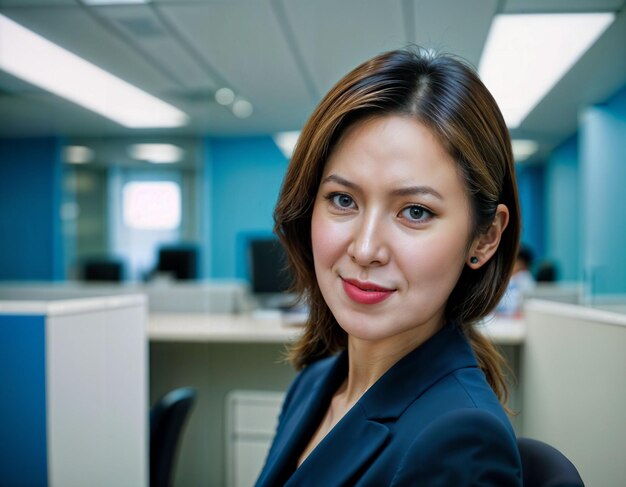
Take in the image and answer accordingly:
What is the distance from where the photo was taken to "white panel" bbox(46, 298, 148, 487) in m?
1.13

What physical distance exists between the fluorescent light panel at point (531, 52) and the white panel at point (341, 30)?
0.53 ft

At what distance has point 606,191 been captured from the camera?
109 cm

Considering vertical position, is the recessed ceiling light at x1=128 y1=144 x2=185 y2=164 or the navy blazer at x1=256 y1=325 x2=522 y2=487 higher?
the recessed ceiling light at x1=128 y1=144 x2=185 y2=164

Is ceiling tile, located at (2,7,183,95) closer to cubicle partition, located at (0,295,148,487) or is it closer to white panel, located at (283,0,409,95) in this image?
white panel, located at (283,0,409,95)

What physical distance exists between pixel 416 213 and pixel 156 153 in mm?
6825

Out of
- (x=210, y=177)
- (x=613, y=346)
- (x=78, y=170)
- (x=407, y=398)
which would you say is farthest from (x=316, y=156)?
(x=78, y=170)

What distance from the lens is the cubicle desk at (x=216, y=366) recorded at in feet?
6.81

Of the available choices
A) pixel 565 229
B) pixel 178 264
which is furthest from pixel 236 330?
pixel 565 229

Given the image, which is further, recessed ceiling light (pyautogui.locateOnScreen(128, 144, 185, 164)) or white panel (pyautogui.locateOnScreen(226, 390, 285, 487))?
recessed ceiling light (pyautogui.locateOnScreen(128, 144, 185, 164))

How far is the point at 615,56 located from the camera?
969 millimetres

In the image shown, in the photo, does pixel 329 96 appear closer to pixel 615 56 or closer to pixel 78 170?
pixel 615 56

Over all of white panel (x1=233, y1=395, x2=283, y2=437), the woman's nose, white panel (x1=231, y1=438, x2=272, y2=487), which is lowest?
white panel (x1=231, y1=438, x2=272, y2=487)

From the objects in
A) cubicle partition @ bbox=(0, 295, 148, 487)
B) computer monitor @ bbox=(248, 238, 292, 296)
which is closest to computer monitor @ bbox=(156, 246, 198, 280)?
computer monitor @ bbox=(248, 238, 292, 296)

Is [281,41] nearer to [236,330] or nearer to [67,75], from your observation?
[67,75]
